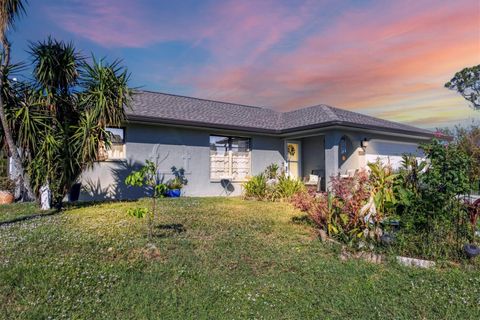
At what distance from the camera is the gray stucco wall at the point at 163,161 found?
11195 millimetres

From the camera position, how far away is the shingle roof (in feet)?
40.2

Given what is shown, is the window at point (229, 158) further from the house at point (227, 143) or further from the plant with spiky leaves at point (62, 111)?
the plant with spiky leaves at point (62, 111)

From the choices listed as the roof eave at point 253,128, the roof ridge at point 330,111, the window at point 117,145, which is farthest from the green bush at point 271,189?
the window at point 117,145

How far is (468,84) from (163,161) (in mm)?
28869

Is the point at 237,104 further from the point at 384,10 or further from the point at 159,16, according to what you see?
the point at 384,10

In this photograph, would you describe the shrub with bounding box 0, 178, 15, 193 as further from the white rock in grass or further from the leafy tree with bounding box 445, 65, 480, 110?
the leafy tree with bounding box 445, 65, 480, 110

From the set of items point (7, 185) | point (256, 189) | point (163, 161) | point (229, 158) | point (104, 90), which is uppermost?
point (104, 90)

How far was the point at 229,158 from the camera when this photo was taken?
1398cm

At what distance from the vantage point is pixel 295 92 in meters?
18.1

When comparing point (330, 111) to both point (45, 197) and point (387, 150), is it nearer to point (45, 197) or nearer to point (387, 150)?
point (387, 150)

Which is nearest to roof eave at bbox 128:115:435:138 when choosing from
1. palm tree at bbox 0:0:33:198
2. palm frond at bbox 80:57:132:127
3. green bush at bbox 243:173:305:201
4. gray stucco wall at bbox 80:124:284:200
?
gray stucco wall at bbox 80:124:284:200

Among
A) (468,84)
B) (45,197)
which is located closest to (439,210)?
(45,197)

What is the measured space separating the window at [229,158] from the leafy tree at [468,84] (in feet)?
80.3

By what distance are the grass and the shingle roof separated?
6.52m
